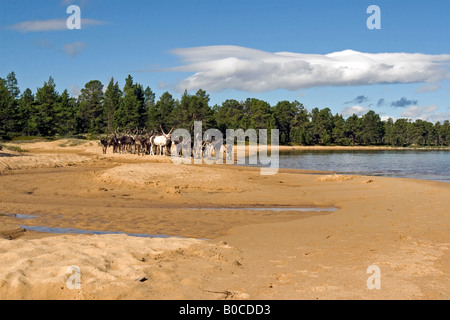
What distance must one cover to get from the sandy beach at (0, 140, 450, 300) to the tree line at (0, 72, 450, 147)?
45.7m

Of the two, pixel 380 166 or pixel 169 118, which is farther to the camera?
pixel 169 118

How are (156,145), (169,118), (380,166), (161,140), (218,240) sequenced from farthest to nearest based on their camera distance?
1. (169,118)
2. (156,145)
3. (161,140)
4. (380,166)
5. (218,240)

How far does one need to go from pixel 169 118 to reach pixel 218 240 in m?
69.9

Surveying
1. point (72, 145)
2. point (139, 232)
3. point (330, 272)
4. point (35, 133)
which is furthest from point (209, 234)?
point (35, 133)

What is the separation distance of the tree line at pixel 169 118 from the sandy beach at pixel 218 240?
45.7m

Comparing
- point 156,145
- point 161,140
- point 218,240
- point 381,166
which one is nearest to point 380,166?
point 381,166

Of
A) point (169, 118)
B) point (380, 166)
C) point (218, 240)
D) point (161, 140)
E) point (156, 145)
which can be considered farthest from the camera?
point (169, 118)

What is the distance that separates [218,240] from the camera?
9734mm

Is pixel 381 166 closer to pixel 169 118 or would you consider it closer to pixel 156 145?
pixel 156 145

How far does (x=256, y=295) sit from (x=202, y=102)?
226ft

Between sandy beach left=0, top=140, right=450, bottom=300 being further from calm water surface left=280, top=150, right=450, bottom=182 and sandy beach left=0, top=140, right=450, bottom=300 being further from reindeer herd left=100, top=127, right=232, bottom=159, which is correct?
reindeer herd left=100, top=127, right=232, bottom=159

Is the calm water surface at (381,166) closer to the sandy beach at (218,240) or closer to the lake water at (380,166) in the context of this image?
the lake water at (380,166)

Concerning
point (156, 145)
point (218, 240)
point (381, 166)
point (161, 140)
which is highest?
point (161, 140)

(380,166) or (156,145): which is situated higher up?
(156,145)
